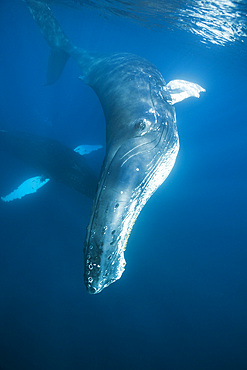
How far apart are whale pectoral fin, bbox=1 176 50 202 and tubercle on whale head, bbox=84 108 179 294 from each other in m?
7.60

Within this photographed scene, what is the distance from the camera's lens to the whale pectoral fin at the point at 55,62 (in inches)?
516

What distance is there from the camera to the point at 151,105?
150 inches

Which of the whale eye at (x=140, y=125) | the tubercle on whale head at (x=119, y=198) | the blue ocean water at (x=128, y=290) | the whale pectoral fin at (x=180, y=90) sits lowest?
the blue ocean water at (x=128, y=290)

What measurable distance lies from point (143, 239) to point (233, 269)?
5089 millimetres

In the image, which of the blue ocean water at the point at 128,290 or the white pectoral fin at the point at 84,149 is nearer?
the blue ocean water at the point at 128,290

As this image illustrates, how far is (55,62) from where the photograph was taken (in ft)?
45.5

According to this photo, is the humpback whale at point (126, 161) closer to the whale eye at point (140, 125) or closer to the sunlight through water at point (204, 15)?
the whale eye at point (140, 125)

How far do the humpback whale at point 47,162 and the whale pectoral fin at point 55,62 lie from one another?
593 centimetres

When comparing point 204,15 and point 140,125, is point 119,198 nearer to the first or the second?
point 140,125

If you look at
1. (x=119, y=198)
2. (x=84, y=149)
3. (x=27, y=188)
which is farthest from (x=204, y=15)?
(x=119, y=198)

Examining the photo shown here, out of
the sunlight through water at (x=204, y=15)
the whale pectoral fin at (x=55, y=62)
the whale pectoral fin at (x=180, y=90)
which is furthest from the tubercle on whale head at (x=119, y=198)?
the whale pectoral fin at (x=55, y=62)

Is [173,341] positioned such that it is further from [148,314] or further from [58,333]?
[58,333]

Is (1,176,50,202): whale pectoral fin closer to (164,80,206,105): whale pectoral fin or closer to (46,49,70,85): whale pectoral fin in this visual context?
(164,80,206,105): whale pectoral fin

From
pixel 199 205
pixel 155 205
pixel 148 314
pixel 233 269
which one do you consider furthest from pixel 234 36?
pixel 148 314
